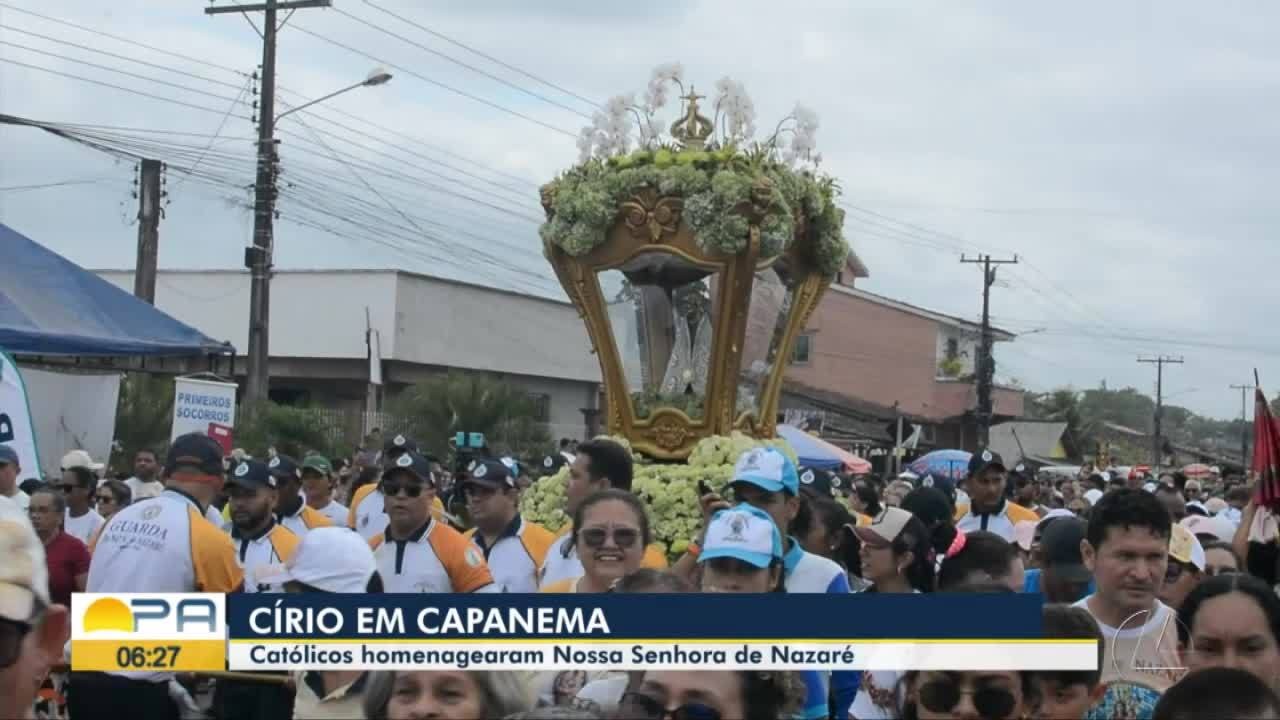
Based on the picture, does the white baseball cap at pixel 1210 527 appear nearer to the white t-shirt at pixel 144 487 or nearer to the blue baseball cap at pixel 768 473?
the blue baseball cap at pixel 768 473

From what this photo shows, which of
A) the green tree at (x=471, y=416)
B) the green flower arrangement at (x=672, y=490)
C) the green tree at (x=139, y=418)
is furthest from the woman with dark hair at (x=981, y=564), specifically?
the green tree at (x=471, y=416)

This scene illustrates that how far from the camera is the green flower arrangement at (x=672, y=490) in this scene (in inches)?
397

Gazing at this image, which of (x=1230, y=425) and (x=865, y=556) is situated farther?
(x=1230, y=425)

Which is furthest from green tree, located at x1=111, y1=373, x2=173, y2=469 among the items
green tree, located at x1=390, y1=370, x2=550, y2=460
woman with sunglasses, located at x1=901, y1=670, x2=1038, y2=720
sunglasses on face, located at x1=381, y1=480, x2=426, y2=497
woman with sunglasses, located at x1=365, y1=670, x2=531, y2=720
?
woman with sunglasses, located at x1=901, y1=670, x2=1038, y2=720

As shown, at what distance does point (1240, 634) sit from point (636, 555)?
2.24m

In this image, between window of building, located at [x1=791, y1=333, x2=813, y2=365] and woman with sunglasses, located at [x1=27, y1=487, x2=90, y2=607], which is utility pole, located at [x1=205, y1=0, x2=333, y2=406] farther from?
woman with sunglasses, located at [x1=27, y1=487, x2=90, y2=607]

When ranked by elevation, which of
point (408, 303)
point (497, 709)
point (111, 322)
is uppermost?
point (408, 303)

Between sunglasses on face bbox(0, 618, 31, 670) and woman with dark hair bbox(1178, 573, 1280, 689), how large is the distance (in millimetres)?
3125

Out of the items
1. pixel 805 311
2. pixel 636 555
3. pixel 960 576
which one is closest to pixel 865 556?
pixel 960 576

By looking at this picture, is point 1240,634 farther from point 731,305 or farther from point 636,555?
point 731,305

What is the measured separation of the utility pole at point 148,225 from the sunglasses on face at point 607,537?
73.0 feet

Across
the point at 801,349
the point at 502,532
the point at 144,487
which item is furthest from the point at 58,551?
the point at 801,349

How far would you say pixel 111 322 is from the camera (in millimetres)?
12977

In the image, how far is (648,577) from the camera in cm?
451
